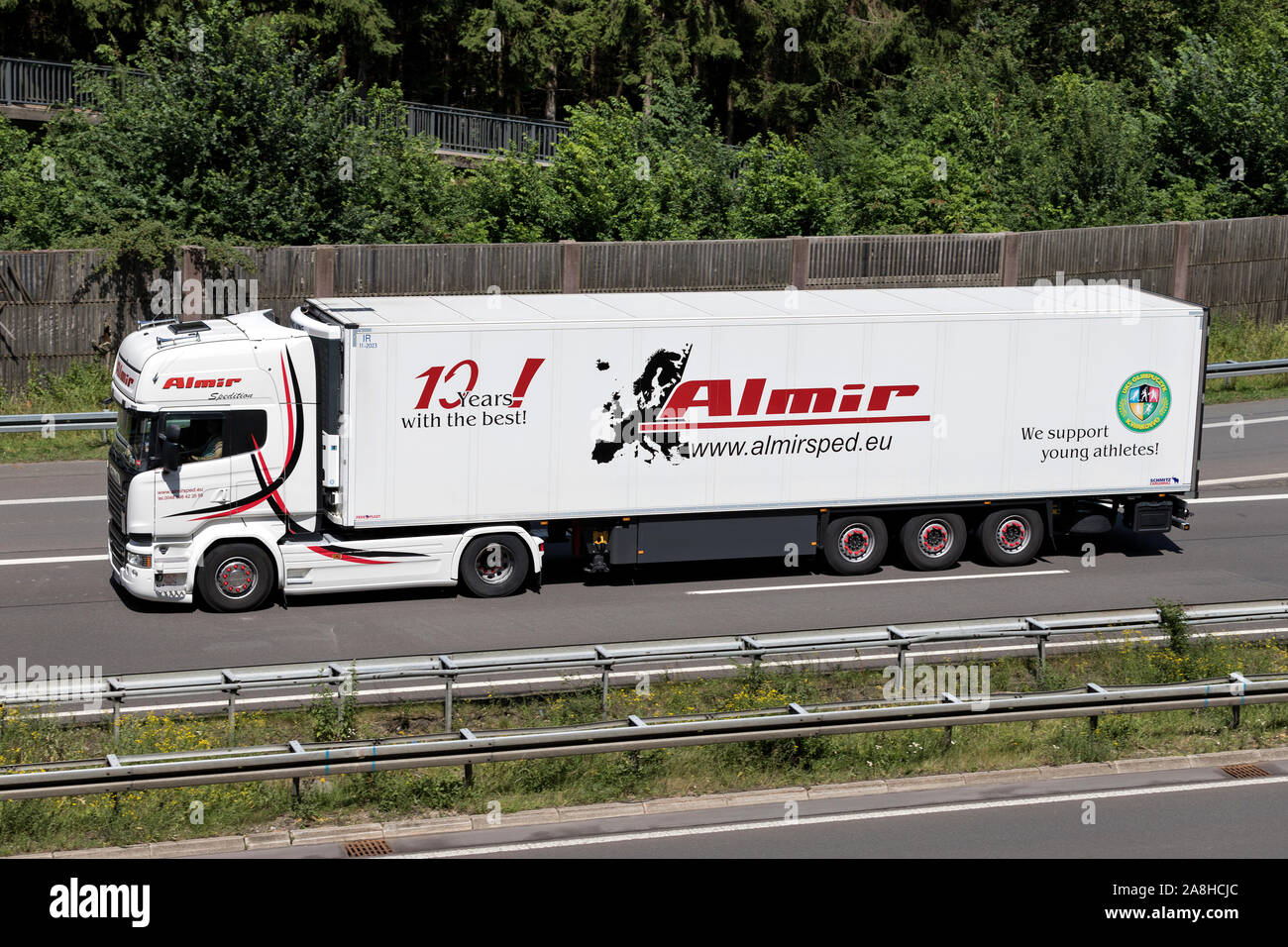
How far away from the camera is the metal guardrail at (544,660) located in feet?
44.0

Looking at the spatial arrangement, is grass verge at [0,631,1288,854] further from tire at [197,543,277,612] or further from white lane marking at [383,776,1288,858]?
tire at [197,543,277,612]

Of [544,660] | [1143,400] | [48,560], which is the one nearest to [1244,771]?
[544,660]

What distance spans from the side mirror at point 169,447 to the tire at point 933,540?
8.77 meters

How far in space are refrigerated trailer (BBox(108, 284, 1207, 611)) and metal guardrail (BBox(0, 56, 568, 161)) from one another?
20584 millimetres

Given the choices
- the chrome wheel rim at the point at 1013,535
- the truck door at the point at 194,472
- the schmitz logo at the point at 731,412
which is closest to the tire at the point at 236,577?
the truck door at the point at 194,472

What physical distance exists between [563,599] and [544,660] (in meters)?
Result: 5.01

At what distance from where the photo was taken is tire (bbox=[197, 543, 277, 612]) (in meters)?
18.3

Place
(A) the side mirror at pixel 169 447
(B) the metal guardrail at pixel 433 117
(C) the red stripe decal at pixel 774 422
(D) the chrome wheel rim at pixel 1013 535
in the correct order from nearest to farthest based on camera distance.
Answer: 1. (A) the side mirror at pixel 169 447
2. (C) the red stripe decal at pixel 774 422
3. (D) the chrome wheel rim at pixel 1013 535
4. (B) the metal guardrail at pixel 433 117

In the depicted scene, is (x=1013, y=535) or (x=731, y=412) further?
(x=1013, y=535)

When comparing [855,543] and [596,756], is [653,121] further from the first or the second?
[596,756]

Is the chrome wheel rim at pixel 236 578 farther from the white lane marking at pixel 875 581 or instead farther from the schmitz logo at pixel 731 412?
the white lane marking at pixel 875 581

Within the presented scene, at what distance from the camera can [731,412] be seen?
19.4 meters

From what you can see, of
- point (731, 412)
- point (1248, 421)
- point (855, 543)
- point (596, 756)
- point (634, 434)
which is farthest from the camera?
point (1248, 421)
